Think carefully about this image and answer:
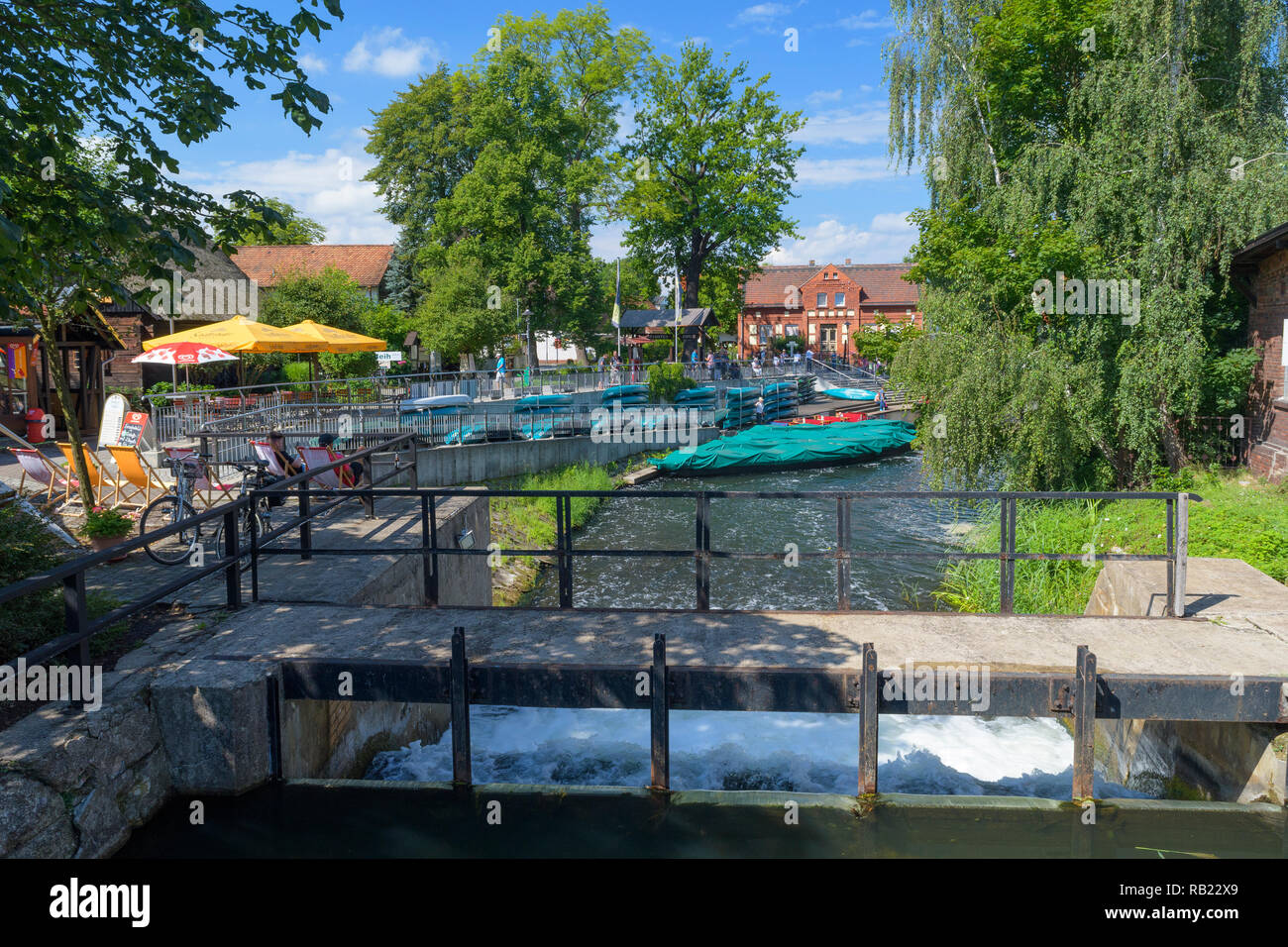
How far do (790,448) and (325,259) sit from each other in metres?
29.7

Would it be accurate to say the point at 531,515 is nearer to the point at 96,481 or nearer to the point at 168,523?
the point at 96,481

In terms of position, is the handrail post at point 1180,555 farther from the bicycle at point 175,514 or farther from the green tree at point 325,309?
the green tree at point 325,309

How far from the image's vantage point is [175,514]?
415 inches

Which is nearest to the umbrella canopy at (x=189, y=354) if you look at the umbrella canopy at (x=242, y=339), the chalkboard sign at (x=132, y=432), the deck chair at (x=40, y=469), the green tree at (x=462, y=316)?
the umbrella canopy at (x=242, y=339)

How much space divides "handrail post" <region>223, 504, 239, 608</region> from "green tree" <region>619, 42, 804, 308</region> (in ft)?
135

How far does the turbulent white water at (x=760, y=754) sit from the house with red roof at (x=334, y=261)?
43.0 meters

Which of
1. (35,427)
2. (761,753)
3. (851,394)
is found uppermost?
(851,394)

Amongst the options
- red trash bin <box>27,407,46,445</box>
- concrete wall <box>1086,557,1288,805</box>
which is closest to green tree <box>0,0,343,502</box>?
concrete wall <box>1086,557,1288,805</box>

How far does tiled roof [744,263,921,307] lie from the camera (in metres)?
75.9

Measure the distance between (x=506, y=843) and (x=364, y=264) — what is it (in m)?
48.7

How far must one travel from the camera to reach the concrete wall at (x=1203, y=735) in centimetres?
672

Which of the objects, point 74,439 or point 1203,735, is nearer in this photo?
point 1203,735

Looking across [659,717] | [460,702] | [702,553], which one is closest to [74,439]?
[460,702]
